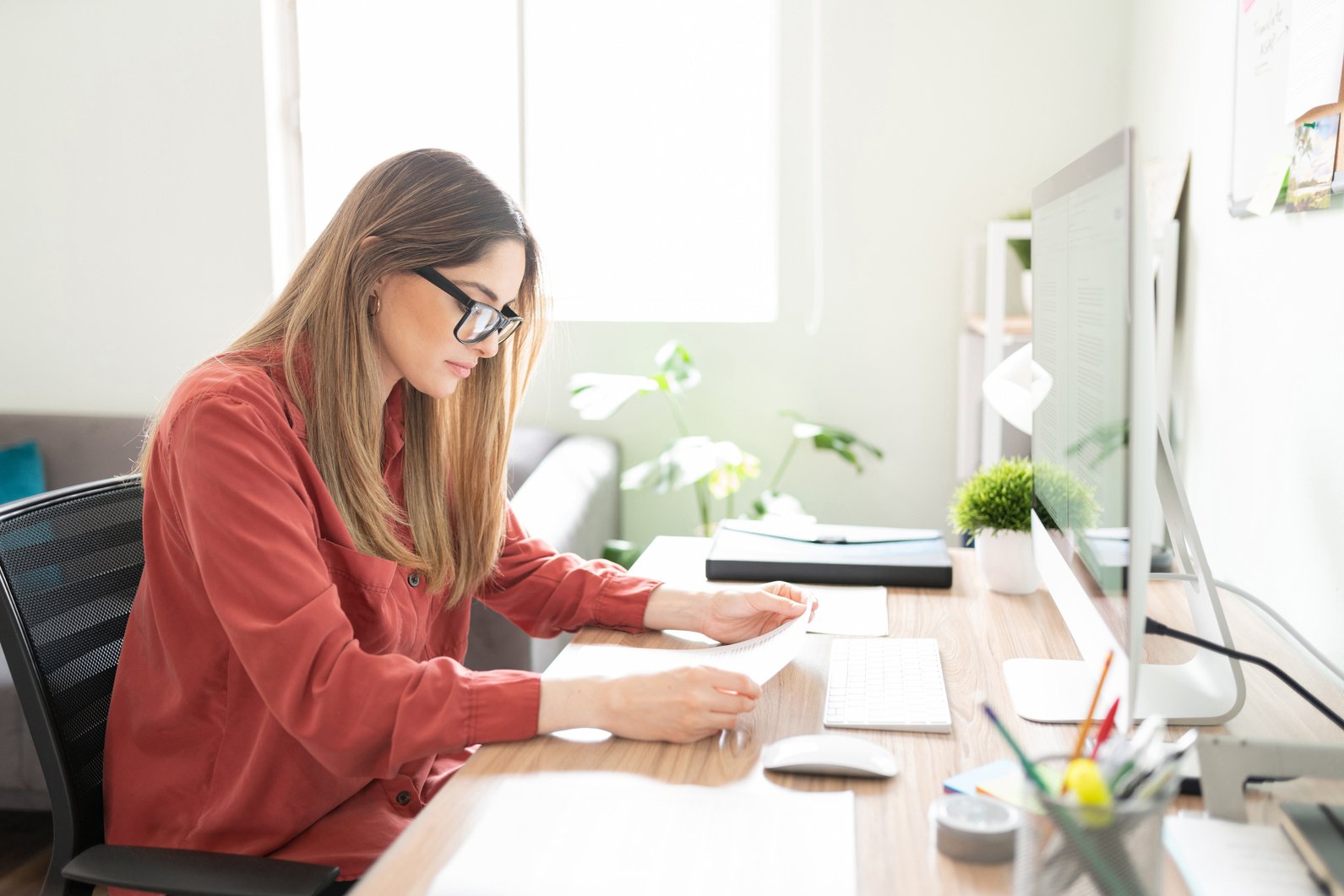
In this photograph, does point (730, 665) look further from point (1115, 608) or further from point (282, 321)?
point (282, 321)

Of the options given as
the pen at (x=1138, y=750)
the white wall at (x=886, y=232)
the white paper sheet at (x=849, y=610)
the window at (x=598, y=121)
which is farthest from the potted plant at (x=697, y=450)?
the pen at (x=1138, y=750)

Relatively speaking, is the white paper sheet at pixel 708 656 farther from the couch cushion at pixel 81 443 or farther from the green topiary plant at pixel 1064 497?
the couch cushion at pixel 81 443

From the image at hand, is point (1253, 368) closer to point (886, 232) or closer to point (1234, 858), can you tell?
point (1234, 858)

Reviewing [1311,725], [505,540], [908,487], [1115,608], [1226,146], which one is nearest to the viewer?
[1115,608]

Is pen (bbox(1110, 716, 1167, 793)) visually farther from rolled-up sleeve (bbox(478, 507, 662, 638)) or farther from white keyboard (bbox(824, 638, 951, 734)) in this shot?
rolled-up sleeve (bbox(478, 507, 662, 638))

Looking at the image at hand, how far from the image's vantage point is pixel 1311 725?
1.02m

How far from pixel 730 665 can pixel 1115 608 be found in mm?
445

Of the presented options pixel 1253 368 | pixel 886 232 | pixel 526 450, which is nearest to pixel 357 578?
pixel 1253 368

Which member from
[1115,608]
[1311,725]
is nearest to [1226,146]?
[1311,725]

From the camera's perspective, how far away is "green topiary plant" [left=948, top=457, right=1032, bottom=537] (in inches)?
59.0

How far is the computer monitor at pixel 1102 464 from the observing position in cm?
78

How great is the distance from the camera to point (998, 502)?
1.51 metres

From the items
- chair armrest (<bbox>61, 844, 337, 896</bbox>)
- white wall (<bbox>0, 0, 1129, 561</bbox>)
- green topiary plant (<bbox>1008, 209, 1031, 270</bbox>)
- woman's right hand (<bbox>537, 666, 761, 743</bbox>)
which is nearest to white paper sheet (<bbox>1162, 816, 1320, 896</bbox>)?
woman's right hand (<bbox>537, 666, 761, 743</bbox>)

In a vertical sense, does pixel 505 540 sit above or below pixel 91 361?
below
